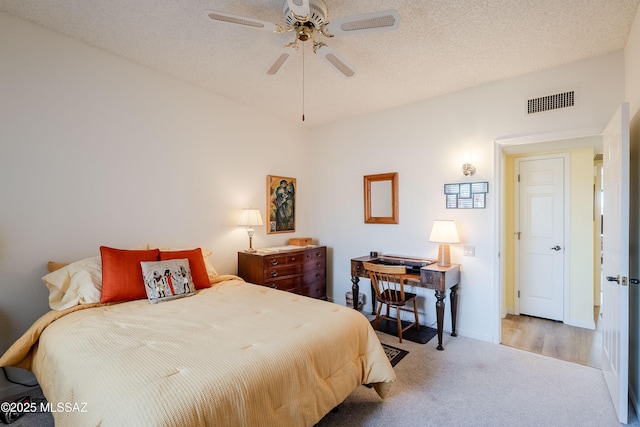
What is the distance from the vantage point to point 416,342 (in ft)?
10.4

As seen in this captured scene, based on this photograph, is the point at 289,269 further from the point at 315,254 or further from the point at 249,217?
the point at 249,217

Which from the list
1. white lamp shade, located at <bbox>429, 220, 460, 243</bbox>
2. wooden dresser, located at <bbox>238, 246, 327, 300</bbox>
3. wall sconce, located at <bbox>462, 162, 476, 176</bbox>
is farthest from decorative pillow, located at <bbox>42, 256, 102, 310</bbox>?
wall sconce, located at <bbox>462, 162, 476, 176</bbox>

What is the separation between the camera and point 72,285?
2.20 meters

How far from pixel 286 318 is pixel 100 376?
3.28 feet

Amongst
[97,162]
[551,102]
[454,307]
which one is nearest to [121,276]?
[97,162]

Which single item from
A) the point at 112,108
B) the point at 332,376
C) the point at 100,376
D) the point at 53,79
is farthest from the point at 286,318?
the point at 53,79

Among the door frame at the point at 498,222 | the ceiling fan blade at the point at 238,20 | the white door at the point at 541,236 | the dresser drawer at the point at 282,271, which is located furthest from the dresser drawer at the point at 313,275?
the ceiling fan blade at the point at 238,20

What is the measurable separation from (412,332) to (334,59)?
116 inches

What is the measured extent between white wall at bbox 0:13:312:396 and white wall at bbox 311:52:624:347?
148 cm

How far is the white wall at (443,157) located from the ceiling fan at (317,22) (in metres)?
1.81

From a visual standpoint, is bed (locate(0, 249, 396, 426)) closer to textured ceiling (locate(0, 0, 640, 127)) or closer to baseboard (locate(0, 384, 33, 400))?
baseboard (locate(0, 384, 33, 400))

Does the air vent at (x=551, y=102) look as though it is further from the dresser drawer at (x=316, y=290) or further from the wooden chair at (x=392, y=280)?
the dresser drawer at (x=316, y=290)

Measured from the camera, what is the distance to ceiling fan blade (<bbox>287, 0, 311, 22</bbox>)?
5.46ft

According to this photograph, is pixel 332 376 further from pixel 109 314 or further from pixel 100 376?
pixel 109 314
